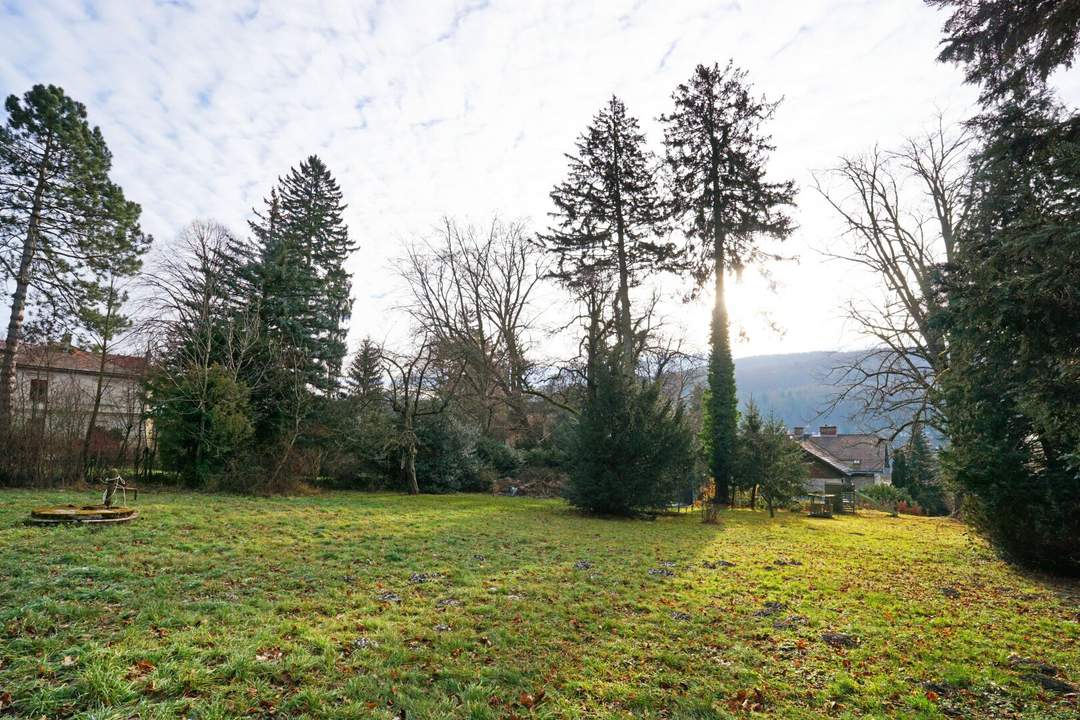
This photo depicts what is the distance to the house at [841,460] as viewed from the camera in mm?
36562

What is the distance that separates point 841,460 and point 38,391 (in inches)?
2110

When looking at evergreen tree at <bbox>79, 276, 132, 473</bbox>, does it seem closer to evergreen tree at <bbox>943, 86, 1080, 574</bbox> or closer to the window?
the window

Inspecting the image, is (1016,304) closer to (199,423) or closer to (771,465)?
(771,465)

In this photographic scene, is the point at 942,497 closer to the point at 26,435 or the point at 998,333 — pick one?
the point at 998,333

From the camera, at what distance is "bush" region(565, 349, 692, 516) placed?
1495 centimetres

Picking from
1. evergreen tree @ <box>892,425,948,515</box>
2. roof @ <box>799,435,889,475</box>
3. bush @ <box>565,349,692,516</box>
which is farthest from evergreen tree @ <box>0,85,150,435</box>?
roof @ <box>799,435,889,475</box>

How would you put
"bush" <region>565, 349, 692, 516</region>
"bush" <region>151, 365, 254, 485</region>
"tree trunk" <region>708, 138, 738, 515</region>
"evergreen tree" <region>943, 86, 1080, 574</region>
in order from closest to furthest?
"evergreen tree" <region>943, 86, 1080, 574</region> → "bush" <region>565, 349, 692, 516</region> → "bush" <region>151, 365, 254, 485</region> → "tree trunk" <region>708, 138, 738, 515</region>

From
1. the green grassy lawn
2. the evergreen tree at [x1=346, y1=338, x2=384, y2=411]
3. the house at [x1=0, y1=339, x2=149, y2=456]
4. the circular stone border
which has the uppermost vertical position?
the evergreen tree at [x1=346, y1=338, x2=384, y2=411]

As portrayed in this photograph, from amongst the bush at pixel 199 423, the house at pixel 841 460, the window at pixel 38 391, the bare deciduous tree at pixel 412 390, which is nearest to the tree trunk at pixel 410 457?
the bare deciduous tree at pixel 412 390

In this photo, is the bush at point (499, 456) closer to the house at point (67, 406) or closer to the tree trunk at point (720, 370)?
the tree trunk at point (720, 370)

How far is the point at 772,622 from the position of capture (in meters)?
5.37

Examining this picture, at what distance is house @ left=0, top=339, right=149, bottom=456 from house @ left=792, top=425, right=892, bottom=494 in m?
33.7

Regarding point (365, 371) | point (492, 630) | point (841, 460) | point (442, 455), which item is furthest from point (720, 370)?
point (841, 460)

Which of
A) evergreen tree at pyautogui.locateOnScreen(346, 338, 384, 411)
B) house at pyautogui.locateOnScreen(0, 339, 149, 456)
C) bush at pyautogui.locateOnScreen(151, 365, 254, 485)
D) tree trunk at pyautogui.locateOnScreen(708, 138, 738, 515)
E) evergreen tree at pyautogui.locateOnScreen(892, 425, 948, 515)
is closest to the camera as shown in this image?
house at pyautogui.locateOnScreen(0, 339, 149, 456)
